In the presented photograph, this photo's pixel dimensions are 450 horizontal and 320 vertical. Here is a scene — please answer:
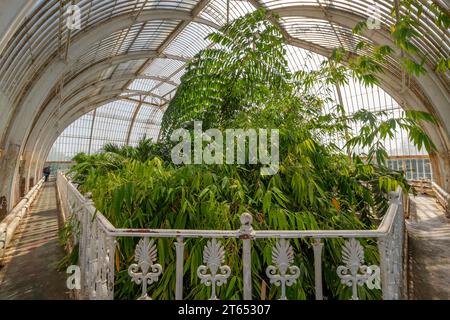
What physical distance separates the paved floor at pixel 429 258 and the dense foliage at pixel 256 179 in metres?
0.98

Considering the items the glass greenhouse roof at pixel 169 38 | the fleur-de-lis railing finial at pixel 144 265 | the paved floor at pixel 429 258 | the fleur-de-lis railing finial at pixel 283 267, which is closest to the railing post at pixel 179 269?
the fleur-de-lis railing finial at pixel 144 265

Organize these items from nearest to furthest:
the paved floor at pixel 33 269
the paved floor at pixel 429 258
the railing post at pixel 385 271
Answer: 1. the railing post at pixel 385 271
2. the paved floor at pixel 33 269
3. the paved floor at pixel 429 258

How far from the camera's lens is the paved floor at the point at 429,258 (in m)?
3.66

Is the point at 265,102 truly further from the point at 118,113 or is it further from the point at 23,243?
the point at 118,113

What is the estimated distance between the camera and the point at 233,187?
2.74 m

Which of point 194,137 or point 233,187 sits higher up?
point 194,137

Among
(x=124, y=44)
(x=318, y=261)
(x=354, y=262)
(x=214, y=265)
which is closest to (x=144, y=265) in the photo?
(x=214, y=265)

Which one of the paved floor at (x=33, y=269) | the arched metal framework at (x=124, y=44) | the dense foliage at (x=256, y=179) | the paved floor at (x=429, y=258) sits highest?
the arched metal framework at (x=124, y=44)

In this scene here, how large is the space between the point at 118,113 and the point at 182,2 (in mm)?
25915

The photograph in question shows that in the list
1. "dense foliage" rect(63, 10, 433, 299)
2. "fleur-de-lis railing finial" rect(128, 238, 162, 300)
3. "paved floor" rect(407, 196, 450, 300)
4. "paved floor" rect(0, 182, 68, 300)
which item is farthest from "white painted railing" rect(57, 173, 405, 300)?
"paved floor" rect(407, 196, 450, 300)

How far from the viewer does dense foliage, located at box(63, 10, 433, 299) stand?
242cm

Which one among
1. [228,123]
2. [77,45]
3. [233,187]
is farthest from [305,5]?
[233,187]

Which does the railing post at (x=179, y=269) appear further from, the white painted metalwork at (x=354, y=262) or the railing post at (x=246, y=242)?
the white painted metalwork at (x=354, y=262)

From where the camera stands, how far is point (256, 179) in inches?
122
